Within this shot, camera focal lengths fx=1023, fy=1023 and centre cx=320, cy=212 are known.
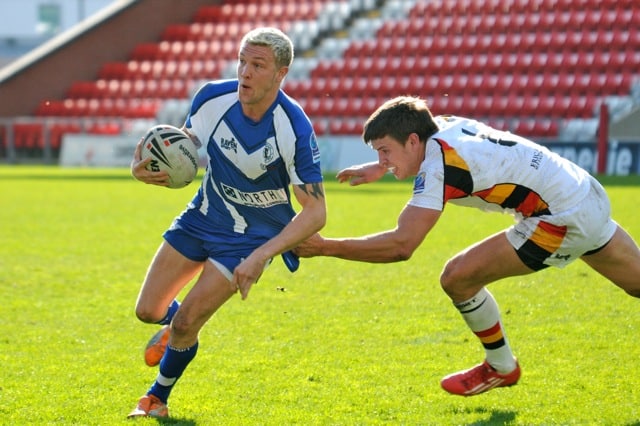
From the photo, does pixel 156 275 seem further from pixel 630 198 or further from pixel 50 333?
pixel 630 198

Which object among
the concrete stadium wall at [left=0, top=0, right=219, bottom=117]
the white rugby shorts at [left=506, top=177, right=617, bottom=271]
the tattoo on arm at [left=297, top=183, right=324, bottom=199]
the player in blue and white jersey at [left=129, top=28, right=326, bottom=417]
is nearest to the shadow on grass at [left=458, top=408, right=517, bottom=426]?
the white rugby shorts at [left=506, top=177, right=617, bottom=271]

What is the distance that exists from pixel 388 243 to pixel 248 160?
86 centimetres

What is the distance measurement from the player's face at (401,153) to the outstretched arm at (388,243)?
10.1 inches

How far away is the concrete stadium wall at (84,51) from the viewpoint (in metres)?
31.3

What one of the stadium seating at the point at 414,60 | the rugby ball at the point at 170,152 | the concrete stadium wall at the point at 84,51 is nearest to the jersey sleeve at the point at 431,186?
the rugby ball at the point at 170,152

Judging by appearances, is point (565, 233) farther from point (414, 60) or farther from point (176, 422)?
point (414, 60)

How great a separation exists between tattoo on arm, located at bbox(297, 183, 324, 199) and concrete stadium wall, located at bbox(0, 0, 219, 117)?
90.8ft

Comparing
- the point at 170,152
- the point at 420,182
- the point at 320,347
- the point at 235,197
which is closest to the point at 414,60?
the point at 320,347

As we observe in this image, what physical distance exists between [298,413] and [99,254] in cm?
645

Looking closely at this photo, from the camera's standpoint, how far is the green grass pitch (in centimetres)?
525

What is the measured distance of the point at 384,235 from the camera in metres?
5.04

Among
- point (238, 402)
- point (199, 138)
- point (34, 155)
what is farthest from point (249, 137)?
point (34, 155)

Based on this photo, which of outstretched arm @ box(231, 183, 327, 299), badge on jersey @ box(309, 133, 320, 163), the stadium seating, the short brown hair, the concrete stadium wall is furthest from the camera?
the concrete stadium wall

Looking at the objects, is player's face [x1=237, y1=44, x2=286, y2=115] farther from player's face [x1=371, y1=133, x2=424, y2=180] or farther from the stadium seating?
the stadium seating
